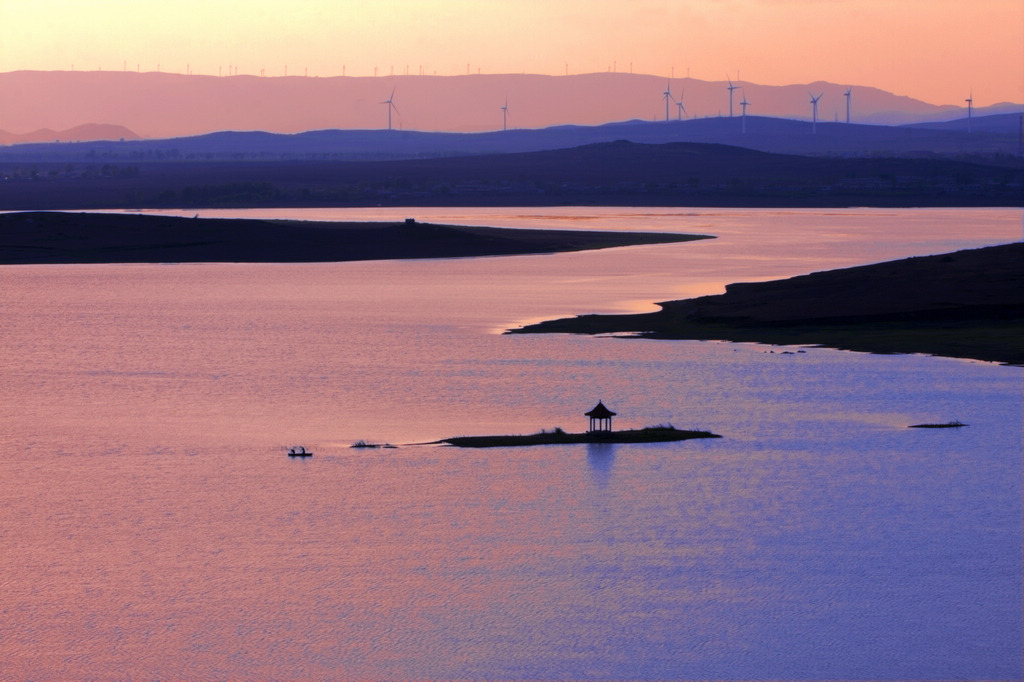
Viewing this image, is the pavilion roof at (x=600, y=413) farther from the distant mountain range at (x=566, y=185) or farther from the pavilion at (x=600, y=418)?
the distant mountain range at (x=566, y=185)

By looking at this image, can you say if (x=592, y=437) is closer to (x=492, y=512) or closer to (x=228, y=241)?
(x=492, y=512)

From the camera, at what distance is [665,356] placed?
43.0 m

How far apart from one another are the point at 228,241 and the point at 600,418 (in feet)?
178

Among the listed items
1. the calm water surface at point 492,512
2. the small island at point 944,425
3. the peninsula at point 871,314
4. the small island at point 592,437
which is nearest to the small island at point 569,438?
the small island at point 592,437

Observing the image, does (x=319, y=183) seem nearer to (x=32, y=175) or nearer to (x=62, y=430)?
(x=32, y=175)

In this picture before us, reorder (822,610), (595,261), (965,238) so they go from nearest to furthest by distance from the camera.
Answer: (822,610), (595,261), (965,238)

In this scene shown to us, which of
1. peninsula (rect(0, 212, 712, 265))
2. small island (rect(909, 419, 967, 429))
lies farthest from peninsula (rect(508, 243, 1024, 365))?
peninsula (rect(0, 212, 712, 265))

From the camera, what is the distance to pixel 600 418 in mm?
31188

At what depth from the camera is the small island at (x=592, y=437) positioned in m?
30.9

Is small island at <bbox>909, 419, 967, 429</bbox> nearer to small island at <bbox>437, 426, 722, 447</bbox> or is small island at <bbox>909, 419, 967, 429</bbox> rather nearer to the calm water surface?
the calm water surface

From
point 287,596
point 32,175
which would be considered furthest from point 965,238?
point 32,175

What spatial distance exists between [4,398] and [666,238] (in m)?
61.4

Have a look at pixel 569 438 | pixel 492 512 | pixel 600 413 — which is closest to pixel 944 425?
pixel 600 413

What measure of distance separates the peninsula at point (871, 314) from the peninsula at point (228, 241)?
100ft
